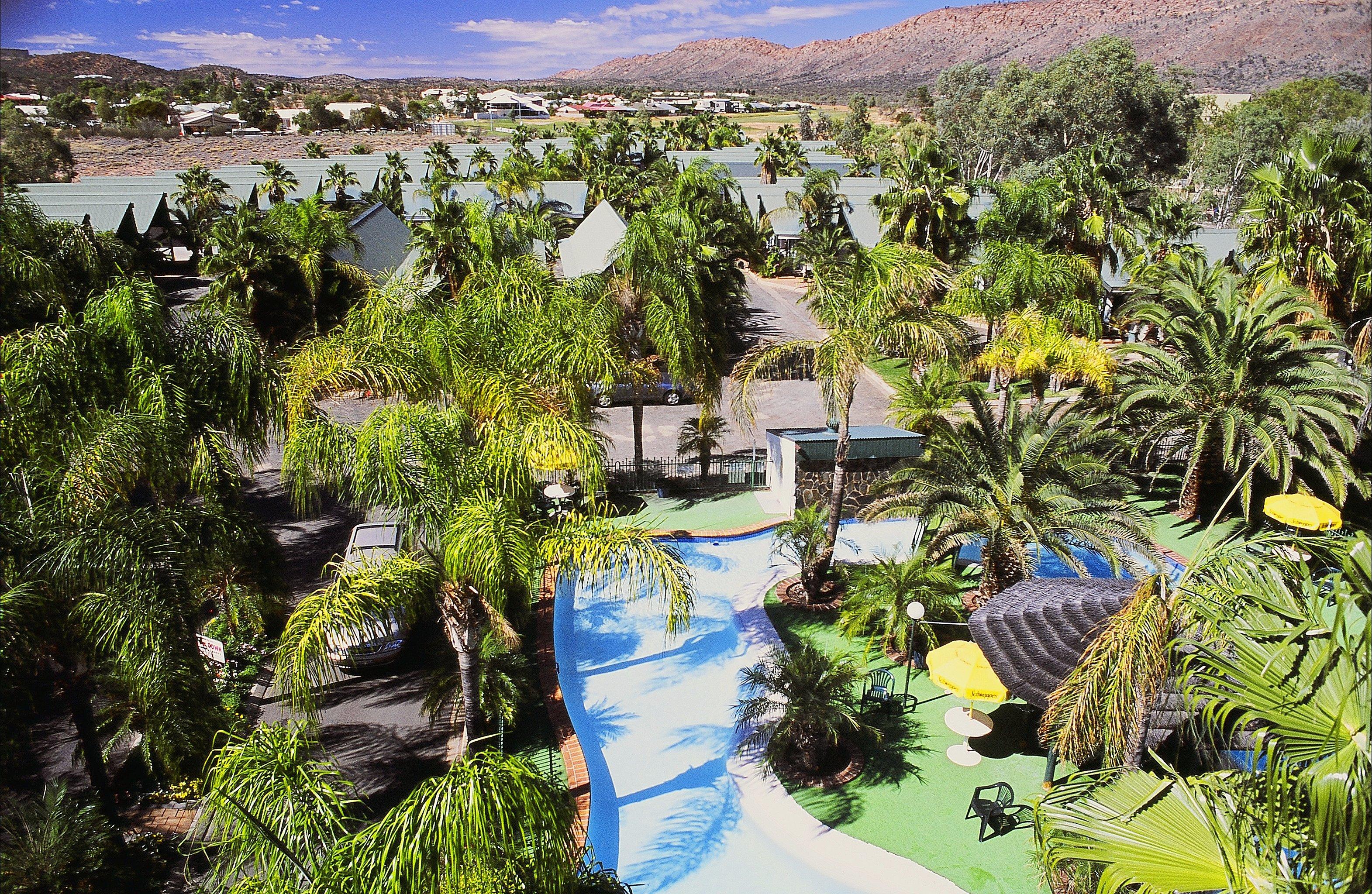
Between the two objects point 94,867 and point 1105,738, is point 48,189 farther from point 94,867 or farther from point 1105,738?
point 1105,738

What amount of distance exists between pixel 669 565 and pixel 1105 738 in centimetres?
429

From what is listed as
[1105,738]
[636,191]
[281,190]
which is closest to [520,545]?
[1105,738]

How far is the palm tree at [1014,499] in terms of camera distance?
485 inches

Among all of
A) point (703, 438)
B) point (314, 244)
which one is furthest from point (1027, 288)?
point (314, 244)

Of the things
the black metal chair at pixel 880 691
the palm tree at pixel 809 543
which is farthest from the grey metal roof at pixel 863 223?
the black metal chair at pixel 880 691

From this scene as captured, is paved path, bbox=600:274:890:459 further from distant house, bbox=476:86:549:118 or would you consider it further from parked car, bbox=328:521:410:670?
distant house, bbox=476:86:549:118

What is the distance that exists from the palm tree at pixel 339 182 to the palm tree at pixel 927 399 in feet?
125

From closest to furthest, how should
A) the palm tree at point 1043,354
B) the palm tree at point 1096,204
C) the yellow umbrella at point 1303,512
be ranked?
1. the yellow umbrella at point 1303,512
2. the palm tree at point 1043,354
3. the palm tree at point 1096,204

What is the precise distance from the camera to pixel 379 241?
3344 centimetres

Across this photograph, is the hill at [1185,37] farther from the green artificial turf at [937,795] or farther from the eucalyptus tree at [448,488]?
the eucalyptus tree at [448,488]

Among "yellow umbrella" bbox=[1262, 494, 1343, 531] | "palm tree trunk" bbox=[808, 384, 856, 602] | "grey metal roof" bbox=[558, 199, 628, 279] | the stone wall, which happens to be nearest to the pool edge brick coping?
"palm tree trunk" bbox=[808, 384, 856, 602]

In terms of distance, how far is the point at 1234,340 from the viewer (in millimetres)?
15773

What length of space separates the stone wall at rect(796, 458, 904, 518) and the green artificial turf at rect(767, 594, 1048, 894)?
5.35m

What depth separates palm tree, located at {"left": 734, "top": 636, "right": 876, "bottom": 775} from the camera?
10.1 metres
